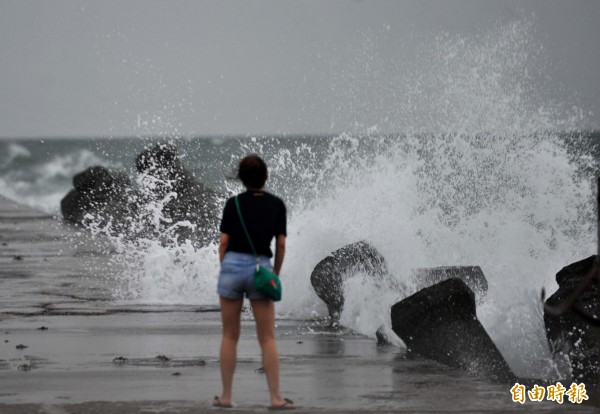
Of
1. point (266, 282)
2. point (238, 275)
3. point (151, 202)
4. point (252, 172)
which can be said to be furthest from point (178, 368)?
point (151, 202)

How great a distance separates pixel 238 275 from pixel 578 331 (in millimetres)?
3005

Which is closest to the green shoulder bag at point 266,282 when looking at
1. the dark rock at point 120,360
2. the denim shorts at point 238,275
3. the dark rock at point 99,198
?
the denim shorts at point 238,275

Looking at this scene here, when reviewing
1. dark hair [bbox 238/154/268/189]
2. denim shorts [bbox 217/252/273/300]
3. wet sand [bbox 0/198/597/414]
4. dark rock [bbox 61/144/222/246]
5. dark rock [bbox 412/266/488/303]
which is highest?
dark rock [bbox 61/144/222/246]

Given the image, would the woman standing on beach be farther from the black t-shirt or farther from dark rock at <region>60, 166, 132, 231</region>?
dark rock at <region>60, 166, 132, 231</region>

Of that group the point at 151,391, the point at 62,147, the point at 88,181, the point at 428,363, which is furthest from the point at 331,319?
the point at 62,147

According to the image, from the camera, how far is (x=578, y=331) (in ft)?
29.6

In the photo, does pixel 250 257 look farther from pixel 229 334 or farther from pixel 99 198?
pixel 99 198

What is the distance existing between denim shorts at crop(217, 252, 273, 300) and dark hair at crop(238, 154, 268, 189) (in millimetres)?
424

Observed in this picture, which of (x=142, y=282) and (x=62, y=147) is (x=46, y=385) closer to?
(x=142, y=282)

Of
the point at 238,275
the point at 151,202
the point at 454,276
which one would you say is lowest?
the point at 454,276

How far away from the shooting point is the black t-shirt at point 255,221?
7.25m

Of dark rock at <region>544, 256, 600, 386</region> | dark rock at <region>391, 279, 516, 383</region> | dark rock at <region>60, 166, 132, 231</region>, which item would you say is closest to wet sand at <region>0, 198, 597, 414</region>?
dark rock at <region>391, 279, 516, 383</region>

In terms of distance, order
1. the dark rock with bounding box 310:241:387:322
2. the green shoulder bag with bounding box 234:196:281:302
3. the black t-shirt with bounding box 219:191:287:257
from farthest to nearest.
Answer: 1. the dark rock with bounding box 310:241:387:322
2. the black t-shirt with bounding box 219:191:287:257
3. the green shoulder bag with bounding box 234:196:281:302

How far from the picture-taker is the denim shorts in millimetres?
7238
